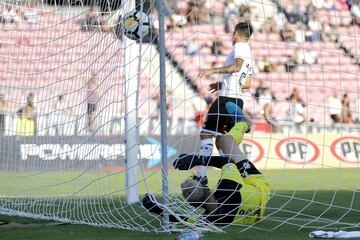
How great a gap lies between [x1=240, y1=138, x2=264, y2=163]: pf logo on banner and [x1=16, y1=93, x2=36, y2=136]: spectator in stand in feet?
29.2

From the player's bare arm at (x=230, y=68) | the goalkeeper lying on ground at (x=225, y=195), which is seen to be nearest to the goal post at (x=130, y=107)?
the player's bare arm at (x=230, y=68)

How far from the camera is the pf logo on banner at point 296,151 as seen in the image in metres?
20.0

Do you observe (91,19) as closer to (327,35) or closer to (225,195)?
(225,195)

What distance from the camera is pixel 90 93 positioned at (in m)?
9.66

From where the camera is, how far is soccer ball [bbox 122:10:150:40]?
8383mm

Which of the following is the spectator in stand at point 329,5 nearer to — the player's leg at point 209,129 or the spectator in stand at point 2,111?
the player's leg at point 209,129

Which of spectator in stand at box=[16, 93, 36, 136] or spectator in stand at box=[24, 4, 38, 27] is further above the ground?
spectator in stand at box=[24, 4, 38, 27]

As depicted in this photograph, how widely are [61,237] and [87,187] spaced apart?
7.70ft

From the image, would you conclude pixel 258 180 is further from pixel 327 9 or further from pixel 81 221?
pixel 327 9

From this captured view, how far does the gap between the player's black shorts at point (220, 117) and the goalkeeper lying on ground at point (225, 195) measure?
1584mm

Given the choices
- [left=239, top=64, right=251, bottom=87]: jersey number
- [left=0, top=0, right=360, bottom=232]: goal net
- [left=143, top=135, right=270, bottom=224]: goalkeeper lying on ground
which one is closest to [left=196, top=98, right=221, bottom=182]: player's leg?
[left=0, top=0, right=360, bottom=232]: goal net

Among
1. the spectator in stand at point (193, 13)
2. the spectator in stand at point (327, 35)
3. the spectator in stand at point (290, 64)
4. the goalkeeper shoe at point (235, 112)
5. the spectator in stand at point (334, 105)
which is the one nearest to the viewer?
the spectator in stand at point (193, 13)

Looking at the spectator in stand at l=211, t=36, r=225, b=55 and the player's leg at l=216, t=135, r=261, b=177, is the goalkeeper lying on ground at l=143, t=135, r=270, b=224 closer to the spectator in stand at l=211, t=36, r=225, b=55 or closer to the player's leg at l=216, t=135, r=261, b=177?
the player's leg at l=216, t=135, r=261, b=177

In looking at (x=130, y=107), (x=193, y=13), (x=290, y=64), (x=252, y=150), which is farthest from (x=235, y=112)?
(x=252, y=150)
